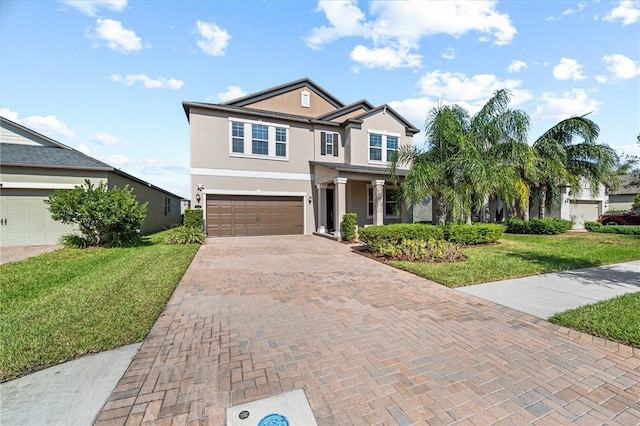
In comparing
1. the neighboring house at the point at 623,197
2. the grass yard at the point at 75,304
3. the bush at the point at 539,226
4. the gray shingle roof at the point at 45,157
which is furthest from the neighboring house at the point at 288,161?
the neighboring house at the point at 623,197

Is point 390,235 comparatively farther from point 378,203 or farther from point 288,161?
point 288,161

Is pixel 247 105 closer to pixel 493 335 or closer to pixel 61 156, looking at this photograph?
pixel 61 156

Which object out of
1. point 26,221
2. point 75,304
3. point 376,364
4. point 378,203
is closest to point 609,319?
point 376,364

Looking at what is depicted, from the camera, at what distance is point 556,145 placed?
52.5 feet

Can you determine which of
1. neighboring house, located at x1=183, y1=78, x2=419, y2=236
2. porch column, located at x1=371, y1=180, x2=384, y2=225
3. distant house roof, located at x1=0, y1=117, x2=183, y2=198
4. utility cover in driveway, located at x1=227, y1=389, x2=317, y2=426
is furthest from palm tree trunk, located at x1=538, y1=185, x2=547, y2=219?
distant house roof, located at x1=0, y1=117, x2=183, y2=198

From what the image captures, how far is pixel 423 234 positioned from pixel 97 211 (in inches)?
494

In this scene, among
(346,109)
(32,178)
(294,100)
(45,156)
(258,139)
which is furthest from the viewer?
(294,100)

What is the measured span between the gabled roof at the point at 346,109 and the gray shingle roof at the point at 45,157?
12.1 meters

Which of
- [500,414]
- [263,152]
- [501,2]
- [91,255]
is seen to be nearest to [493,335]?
[500,414]

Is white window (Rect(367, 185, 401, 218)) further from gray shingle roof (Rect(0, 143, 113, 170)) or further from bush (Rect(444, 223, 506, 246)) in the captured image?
gray shingle roof (Rect(0, 143, 113, 170))

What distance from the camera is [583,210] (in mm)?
22047

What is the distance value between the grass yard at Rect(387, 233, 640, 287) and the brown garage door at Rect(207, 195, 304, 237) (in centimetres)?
903

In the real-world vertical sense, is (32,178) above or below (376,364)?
above

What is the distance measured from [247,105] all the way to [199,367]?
1700 cm
